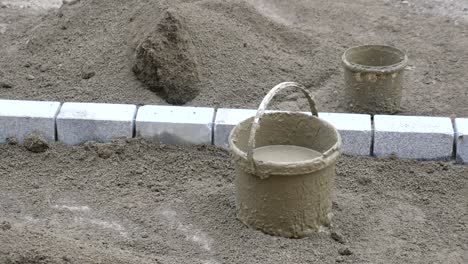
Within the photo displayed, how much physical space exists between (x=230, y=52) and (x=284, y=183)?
231 centimetres

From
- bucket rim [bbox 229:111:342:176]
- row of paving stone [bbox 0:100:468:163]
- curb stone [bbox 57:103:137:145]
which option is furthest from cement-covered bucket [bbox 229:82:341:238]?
curb stone [bbox 57:103:137:145]

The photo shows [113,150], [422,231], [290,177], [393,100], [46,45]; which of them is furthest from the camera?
[46,45]

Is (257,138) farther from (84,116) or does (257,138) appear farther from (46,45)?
(46,45)

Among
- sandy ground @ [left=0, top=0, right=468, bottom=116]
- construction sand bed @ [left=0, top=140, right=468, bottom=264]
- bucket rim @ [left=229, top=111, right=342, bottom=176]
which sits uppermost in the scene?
bucket rim @ [left=229, top=111, right=342, bottom=176]

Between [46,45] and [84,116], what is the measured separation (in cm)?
142

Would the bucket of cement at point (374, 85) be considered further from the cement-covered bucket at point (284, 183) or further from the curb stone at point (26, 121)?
the curb stone at point (26, 121)

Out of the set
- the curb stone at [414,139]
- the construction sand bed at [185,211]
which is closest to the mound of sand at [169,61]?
the construction sand bed at [185,211]

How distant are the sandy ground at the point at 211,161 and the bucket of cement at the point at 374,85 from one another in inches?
8.9

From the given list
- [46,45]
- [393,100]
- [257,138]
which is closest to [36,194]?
[257,138]

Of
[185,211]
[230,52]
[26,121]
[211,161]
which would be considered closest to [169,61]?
[230,52]

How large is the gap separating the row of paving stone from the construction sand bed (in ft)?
0.31

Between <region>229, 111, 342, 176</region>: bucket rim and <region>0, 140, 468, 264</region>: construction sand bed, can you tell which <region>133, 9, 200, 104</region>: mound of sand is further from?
<region>229, 111, 342, 176</region>: bucket rim

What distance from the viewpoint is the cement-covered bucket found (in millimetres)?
4379

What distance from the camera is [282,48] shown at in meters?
6.95
